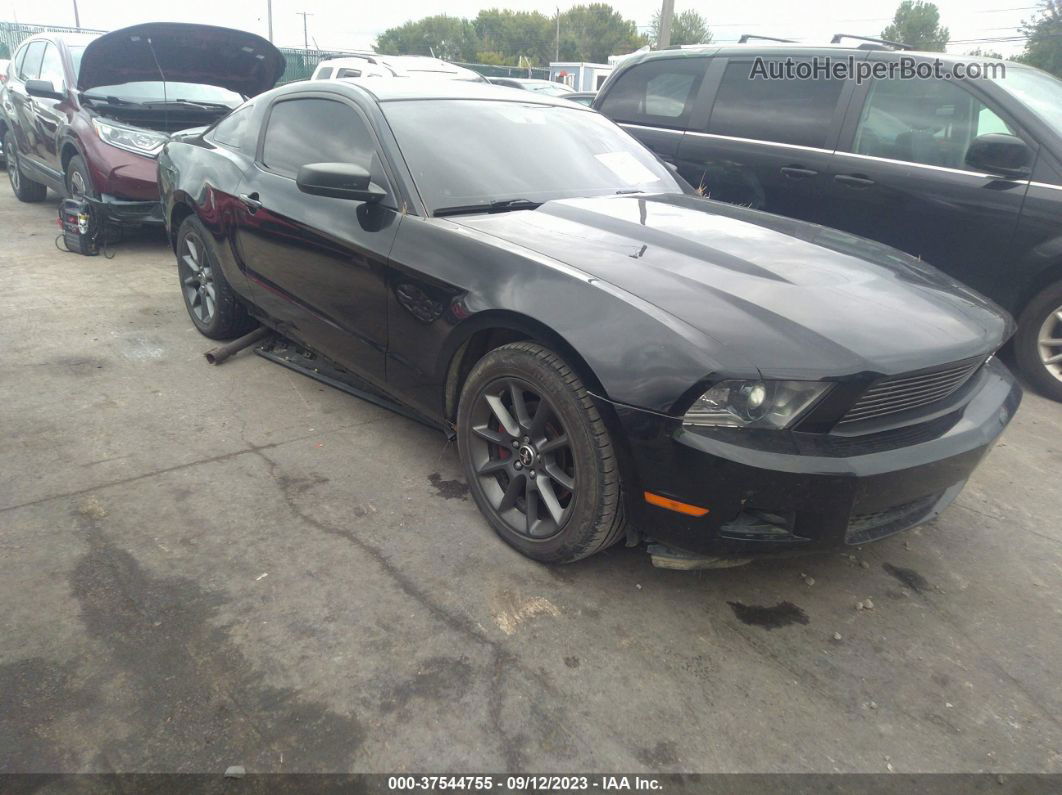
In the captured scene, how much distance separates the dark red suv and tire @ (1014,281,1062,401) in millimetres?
6272

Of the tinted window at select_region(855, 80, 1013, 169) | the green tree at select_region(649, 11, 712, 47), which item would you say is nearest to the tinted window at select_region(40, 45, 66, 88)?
the tinted window at select_region(855, 80, 1013, 169)

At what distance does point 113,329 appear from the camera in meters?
4.91

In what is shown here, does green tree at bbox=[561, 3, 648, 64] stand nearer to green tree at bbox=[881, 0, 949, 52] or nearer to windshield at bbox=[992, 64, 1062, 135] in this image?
green tree at bbox=[881, 0, 949, 52]

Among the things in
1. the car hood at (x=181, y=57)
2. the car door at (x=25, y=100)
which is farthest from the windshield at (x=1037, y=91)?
the car door at (x=25, y=100)

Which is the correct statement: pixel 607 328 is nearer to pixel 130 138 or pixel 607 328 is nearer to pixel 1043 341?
pixel 1043 341

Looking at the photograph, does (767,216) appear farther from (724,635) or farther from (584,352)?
(724,635)

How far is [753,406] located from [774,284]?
1.75ft

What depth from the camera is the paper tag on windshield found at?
372cm

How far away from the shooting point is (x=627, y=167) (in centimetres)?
381

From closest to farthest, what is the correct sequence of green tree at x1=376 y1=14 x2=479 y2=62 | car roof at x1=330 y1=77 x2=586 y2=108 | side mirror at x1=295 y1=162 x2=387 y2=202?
side mirror at x1=295 y1=162 x2=387 y2=202 < car roof at x1=330 y1=77 x2=586 y2=108 < green tree at x1=376 y1=14 x2=479 y2=62

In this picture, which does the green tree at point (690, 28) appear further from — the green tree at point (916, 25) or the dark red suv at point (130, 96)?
the dark red suv at point (130, 96)

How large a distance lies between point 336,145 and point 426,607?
2.16m

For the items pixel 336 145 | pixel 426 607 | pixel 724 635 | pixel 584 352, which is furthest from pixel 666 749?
pixel 336 145

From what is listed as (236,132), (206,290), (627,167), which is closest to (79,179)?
(206,290)
